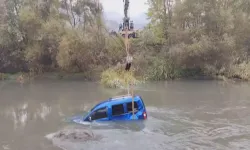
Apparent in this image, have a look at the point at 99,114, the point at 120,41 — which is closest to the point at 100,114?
the point at 99,114

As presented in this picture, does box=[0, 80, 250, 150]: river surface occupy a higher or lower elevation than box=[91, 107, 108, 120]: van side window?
lower

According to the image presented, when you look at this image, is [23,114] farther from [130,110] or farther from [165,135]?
[165,135]

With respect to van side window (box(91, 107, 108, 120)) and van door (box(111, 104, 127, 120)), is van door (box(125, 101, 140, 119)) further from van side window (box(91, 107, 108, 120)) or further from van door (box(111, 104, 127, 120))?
van side window (box(91, 107, 108, 120))

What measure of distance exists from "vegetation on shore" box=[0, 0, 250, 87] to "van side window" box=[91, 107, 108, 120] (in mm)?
11874

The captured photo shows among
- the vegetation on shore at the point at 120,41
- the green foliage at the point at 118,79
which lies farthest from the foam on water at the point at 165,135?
the vegetation on shore at the point at 120,41

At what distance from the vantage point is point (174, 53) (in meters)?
34.2

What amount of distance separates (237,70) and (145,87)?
9085mm

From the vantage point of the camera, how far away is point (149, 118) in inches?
761

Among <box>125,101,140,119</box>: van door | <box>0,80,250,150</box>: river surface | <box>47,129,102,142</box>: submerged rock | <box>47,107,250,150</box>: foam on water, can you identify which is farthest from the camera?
<box>125,101,140,119</box>: van door

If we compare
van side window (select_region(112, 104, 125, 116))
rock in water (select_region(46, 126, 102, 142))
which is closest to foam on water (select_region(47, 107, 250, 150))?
rock in water (select_region(46, 126, 102, 142))

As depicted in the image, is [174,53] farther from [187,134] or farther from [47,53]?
[187,134]

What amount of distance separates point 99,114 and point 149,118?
9.26 feet

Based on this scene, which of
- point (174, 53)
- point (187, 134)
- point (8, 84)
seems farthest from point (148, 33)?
point (187, 134)

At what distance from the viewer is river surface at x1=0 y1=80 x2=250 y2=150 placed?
1539 centimetres
